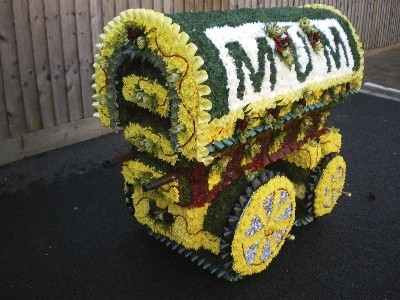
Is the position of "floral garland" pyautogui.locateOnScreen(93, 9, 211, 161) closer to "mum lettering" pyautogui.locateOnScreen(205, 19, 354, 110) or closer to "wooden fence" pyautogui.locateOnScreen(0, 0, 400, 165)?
"mum lettering" pyautogui.locateOnScreen(205, 19, 354, 110)

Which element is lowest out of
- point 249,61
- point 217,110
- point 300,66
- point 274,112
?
point 274,112

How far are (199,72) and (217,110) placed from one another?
0.30 m

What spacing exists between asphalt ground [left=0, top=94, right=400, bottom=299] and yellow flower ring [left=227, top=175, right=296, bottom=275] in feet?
0.87

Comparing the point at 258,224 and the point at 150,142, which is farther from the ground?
the point at 150,142

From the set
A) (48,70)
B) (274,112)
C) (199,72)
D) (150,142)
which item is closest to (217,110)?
(199,72)

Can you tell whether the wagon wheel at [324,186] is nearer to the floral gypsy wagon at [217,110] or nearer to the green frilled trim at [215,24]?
the floral gypsy wagon at [217,110]

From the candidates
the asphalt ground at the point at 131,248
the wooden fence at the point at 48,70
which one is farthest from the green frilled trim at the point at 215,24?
the wooden fence at the point at 48,70

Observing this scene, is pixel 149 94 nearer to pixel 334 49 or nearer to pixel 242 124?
pixel 242 124

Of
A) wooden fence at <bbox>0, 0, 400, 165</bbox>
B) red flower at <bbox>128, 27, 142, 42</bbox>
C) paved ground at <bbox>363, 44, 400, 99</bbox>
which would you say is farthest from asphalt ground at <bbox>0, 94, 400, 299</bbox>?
paved ground at <bbox>363, 44, 400, 99</bbox>

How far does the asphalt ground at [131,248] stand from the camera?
3.62 meters

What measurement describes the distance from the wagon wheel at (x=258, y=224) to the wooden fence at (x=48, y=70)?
11.7ft

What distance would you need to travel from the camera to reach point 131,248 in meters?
4.13

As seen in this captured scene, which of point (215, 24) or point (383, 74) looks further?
point (383, 74)

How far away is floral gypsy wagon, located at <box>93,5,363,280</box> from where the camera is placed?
295 cm
